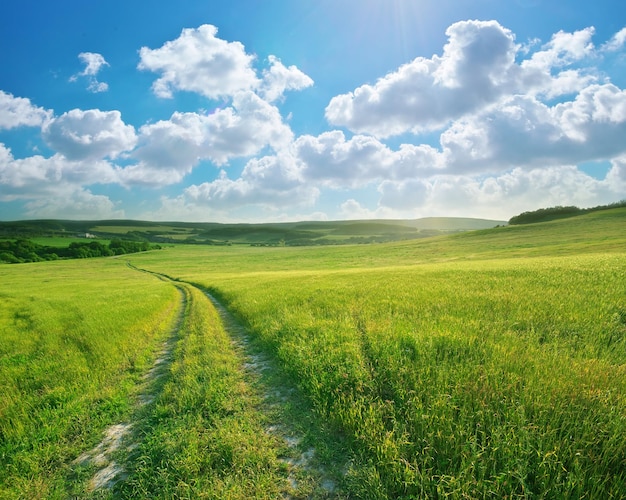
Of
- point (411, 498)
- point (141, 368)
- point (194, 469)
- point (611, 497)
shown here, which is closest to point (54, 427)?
point (141, 368)

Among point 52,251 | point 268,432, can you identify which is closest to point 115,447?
point 268,432

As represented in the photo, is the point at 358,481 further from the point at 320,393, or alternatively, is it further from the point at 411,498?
the point at 320,393

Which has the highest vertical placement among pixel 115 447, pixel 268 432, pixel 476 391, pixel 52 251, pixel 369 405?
pixel 476 391

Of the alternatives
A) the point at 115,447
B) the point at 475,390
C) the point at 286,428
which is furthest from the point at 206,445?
the point at 475,390

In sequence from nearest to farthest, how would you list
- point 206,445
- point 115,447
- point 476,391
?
point 206,445 → point 476,391 → point 115,447

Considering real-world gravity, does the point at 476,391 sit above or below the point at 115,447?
above

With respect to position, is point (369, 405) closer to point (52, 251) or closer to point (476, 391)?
point (476, 391)

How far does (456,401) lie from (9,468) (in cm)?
793

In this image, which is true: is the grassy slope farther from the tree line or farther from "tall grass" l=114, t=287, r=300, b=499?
the tree line

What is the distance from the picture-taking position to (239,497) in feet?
13.1

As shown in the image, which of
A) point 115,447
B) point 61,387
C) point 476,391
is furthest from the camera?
point 61,387

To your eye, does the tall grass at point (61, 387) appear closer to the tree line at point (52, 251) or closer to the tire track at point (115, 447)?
the tire track at point (115, 447)

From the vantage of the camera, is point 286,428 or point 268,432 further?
point 286,428

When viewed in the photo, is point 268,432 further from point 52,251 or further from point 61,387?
point 52,251
